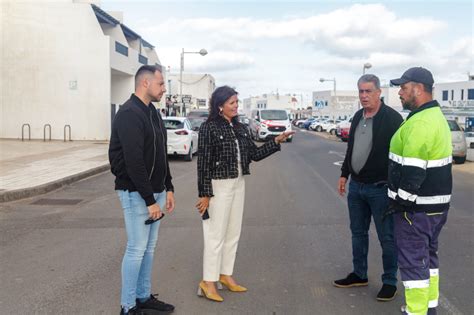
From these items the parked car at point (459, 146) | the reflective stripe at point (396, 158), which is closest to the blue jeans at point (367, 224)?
the reflective stripe at point (396, 158)

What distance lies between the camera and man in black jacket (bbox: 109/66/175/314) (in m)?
3.77

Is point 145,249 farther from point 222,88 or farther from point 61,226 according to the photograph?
point 61,226

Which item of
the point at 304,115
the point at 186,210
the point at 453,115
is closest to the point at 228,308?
the point at 186,210

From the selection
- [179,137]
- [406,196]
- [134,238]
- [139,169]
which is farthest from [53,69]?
[406,196]

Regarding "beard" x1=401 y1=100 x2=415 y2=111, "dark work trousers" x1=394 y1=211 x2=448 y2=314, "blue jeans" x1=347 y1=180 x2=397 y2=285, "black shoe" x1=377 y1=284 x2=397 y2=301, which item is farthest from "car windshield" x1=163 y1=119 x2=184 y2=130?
"dark work trousers" x1=394 y1=211 x2=448 y2=314

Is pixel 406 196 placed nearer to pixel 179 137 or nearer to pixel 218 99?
pixel 218 99

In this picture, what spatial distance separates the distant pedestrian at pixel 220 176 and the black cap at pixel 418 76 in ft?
3.84

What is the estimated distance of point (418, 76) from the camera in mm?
3814

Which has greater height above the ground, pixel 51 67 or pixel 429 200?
pixel 51 67

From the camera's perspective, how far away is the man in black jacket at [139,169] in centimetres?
377

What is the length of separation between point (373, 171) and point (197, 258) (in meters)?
2.46

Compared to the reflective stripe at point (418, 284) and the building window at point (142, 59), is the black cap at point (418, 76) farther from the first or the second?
the building window at point (142, 59)

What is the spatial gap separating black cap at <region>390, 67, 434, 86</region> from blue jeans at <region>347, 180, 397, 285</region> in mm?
1189

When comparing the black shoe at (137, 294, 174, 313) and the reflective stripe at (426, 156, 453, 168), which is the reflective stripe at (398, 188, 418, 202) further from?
the black shoe at (137, 294, 174, 313)
